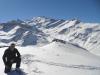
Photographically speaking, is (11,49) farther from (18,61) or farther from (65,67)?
(65,67)

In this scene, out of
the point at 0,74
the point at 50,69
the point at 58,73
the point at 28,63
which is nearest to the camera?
the point at 0,74

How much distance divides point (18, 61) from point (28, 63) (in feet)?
9.94

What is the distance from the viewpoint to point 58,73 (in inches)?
555

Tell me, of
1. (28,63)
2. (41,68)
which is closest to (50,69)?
(41,68)

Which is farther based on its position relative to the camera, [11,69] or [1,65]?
[1,65]

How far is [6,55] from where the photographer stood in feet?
43.7

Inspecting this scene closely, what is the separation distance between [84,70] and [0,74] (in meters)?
5.47

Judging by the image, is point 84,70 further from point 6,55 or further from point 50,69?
point 6,55

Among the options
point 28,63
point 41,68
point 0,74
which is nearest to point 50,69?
point 41,68

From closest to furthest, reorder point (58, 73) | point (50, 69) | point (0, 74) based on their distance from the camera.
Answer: point (0, 74)
point (58, 73)
point (50, 69)

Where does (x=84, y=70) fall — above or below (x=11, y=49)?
below

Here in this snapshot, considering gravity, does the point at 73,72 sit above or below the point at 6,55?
below

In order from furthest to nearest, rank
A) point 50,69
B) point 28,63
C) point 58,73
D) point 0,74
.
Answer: point 28,63 < point 50,69 < point 58,73 < point 0,74

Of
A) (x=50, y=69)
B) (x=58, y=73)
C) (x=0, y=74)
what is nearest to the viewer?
(x=0, y=74)
